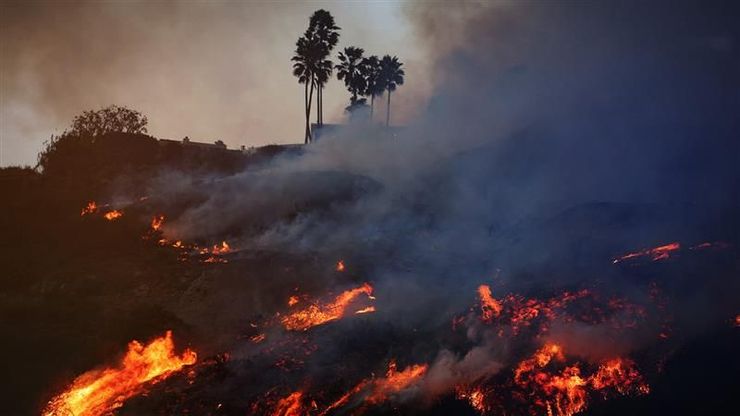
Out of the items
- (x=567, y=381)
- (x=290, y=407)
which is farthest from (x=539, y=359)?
(x=290, y=407)

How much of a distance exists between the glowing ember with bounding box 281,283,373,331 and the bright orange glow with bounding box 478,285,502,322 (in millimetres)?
4794

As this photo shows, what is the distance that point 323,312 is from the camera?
20.3 meters

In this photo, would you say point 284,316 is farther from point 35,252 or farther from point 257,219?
point 35,252

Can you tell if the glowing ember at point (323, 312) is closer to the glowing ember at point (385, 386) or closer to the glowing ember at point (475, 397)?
the glowing ember at point (385, 386)

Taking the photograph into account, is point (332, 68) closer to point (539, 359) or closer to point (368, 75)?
point (368, 75)

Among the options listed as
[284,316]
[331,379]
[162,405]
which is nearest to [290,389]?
[331,379]

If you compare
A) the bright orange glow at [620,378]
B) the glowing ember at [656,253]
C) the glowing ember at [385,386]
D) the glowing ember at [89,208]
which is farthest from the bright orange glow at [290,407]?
the glowing ember at [89,208]

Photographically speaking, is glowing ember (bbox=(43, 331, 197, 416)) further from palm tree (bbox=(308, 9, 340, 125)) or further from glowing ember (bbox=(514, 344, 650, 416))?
palm tree (bbox=(308, 9, 340, 125))

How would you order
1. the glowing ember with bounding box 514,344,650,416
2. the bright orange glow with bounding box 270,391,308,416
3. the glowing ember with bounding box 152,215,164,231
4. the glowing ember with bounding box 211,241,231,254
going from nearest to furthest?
the bright orange glow with bounding box 270,391,308,416 → the glowing ember with bounding box 514,344,650,416 → the glowing ember with bounding box 211,241,231,254 → the glowing ember with bounding box 152,215,164,231

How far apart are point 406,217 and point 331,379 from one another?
54.9 ft

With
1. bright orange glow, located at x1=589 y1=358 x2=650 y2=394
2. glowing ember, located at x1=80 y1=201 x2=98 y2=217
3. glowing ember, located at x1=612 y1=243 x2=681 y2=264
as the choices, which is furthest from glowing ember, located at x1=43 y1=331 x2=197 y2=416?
glowing ember, located at x1=80 y1=201 x2=98 y2=217

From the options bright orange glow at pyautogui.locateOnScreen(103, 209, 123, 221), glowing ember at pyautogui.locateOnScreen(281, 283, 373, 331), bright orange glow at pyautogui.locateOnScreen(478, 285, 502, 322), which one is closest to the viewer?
bright orange glow at pyautogui.locateOnScreen(478, 285, 502, 322)

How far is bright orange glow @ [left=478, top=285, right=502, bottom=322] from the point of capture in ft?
54.9

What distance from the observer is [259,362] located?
1478 cm
